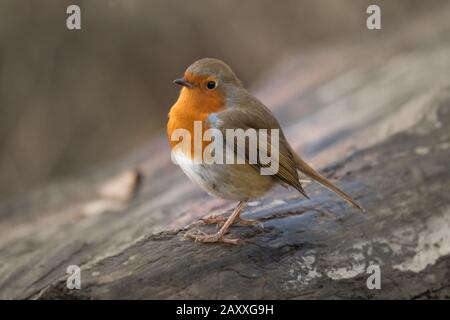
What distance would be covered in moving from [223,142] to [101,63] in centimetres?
473

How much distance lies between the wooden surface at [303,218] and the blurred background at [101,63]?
1.73m

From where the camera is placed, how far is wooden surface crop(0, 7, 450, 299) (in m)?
2.88

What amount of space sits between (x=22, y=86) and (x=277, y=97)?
9.32ft

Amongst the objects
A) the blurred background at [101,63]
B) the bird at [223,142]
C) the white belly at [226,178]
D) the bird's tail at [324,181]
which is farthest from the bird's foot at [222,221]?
the blurred background at [101,63]

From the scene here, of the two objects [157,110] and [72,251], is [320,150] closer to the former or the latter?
[72,251]

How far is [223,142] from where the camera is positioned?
3.21m

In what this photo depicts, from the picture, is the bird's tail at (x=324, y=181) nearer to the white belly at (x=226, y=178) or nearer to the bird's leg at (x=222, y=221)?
the white belly at (x=226, y=178)

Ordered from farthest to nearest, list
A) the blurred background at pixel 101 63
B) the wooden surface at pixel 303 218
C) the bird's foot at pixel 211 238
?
the blurred background at pixel 101 63 → the bird's foot at pixel 211 238 → the wooden surface at pixel 303 218

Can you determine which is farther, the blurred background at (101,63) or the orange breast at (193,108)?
the blurred background at (101,63)

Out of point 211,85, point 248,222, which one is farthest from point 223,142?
point 248,222

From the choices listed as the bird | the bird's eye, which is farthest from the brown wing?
the bird's eye

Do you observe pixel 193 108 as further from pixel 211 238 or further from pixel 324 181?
pixel 324 181

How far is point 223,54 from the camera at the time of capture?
27.2 ft

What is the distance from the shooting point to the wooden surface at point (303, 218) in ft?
9.44
